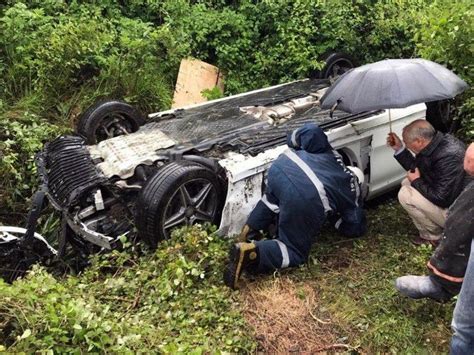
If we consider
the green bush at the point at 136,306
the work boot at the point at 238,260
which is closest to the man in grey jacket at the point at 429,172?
the work boot at the point at 238,260

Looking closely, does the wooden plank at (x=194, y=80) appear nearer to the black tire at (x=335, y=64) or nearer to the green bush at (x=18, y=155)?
the black tire at (x=335, y=64)

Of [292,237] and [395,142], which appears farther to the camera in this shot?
[395,142]

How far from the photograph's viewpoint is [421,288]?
324cm

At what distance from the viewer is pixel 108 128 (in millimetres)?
5504

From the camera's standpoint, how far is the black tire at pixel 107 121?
5.27 metres

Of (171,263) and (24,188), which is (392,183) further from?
(24,188)

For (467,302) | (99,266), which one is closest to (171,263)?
(99,266)

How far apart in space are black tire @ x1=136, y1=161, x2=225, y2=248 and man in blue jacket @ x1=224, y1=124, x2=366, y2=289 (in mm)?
412

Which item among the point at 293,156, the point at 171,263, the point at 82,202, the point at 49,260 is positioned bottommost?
the point at 49,260

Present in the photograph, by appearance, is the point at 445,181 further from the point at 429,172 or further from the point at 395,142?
the point at 395,142

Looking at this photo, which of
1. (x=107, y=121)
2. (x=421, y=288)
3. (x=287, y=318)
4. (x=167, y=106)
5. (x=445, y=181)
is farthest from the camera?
(x=167, y=106)

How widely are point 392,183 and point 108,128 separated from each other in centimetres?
326

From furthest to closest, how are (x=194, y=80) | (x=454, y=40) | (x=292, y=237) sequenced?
(x=194, y=80) < (x=454, y=40) < (x=292, y=237)

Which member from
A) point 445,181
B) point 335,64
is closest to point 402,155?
point 445,181
